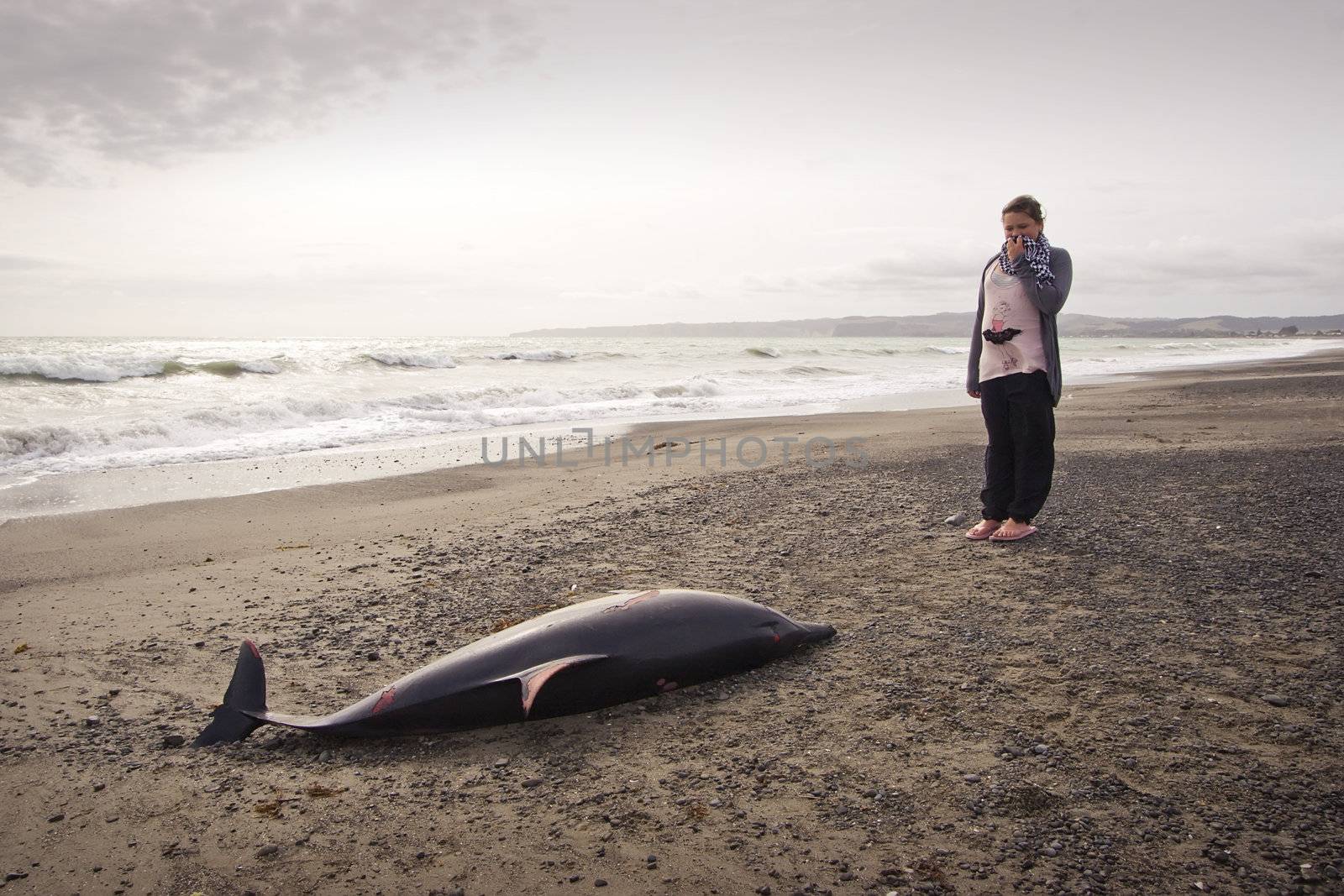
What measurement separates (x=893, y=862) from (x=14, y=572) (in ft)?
20.9

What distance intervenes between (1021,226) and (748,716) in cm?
371

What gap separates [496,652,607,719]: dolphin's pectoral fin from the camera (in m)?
3.10

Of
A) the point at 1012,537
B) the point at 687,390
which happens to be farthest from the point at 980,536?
the point at 687,390

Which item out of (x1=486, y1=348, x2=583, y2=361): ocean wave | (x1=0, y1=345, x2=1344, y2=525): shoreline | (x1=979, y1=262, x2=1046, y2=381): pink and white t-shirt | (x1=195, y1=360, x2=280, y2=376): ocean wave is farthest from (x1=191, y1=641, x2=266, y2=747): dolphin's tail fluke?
(x1=486, y1=348, x2=583, y2=361): ocean wave

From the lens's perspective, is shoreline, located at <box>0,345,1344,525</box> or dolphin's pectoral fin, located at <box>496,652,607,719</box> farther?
shoreline, located at <box>0,345,1344,525</box>

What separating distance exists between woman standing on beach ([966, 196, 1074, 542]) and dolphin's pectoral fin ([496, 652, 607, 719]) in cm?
336

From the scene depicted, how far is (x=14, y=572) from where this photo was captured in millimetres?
5895

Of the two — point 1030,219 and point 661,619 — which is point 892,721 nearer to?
point 661,619

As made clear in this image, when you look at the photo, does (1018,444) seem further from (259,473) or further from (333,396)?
(333,396)

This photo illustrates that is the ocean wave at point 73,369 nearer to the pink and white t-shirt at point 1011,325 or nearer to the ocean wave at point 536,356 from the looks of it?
the ocean wave at point 536,356

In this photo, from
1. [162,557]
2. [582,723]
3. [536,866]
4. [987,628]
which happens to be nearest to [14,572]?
[162,557]

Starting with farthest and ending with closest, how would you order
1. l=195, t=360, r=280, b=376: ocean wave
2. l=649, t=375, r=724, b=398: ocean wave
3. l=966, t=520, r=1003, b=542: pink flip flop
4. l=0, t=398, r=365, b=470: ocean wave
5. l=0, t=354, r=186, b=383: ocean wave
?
l=195, t=360, r=280, b=376: ocean wave → l=649, t=375, r=724, b=398: ocean wave → l=0, t=354, r=186, b=383: ocean wave → l=0, t=398, r=365, b=470: ocean wave → l=966, t=520, r=1003, b=542: pink flip flop

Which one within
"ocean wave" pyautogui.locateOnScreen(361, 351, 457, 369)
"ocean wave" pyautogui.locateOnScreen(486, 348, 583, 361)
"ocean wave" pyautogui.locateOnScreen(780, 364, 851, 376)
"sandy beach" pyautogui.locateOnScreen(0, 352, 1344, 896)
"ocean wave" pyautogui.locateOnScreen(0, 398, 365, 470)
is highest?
"ocean wave" pyautogui.locateOnScreen(486, 348, 583, 361)

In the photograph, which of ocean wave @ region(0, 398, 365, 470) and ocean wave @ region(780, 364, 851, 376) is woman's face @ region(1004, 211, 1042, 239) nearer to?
ocean wave @ region(0, 398, 365, 470)
